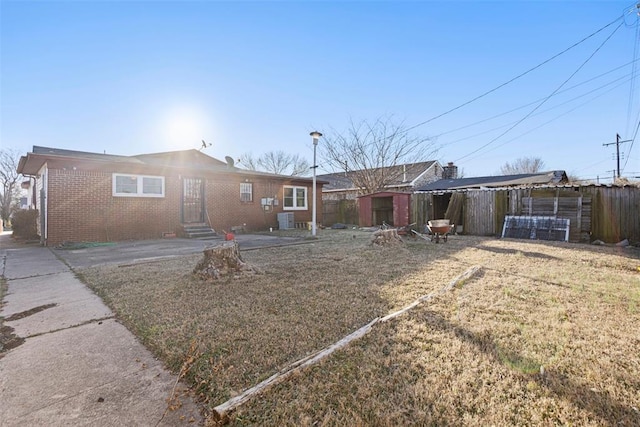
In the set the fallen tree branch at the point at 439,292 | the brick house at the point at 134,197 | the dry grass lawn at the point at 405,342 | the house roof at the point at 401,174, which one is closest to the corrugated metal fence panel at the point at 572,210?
the dry grass lawn at the point at 405,342

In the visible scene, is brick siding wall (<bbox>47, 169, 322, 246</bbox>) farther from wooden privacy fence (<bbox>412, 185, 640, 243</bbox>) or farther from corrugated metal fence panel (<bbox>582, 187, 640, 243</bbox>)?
corrugated metal fence panel (<bbox>582, 187, 640, 243</bbox>)

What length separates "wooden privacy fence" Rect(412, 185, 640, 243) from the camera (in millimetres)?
8945

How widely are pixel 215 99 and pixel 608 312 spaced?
489 inches

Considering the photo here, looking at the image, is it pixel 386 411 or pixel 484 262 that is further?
pixel 484 262

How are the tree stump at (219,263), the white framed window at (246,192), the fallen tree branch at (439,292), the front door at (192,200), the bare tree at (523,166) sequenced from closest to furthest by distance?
the fallen tree branch at (439,292)
the tree stump at (219,263)
the front door at (192,200)
the white framed window at (246,192)
the bare tree at (523,166)

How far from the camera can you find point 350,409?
1550mm

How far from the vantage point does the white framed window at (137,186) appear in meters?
10.1

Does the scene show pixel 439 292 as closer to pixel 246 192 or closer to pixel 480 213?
pixel 480 213

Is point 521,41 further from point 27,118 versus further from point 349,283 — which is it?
point 27,118

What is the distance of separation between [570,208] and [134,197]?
15415 mm

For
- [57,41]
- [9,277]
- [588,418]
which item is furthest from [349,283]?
[57,41]

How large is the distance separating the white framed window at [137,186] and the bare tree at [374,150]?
12278 mm

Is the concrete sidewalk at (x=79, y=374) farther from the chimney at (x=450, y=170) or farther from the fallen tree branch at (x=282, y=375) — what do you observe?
Result: the chimney at (x=450, y=170)

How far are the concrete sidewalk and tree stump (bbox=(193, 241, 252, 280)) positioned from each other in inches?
51.0
